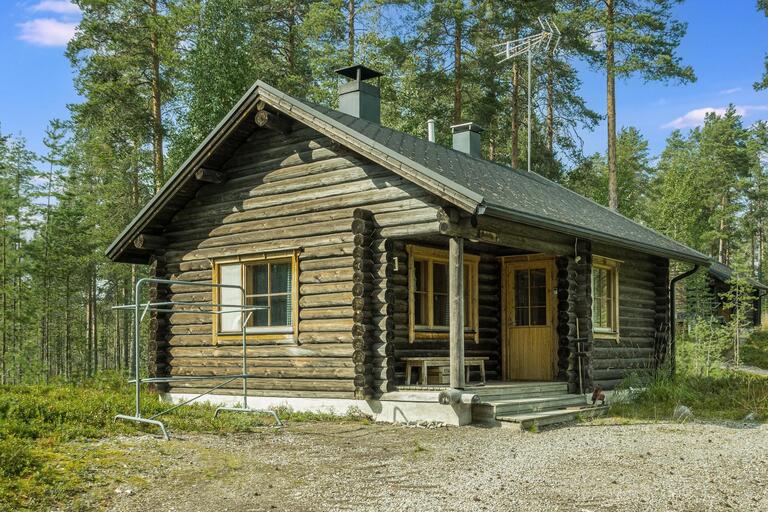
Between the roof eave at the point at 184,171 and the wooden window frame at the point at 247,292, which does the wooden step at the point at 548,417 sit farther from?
the roof eave at the point at 184,171

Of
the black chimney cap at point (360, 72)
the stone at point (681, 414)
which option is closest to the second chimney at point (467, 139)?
the black chimney cap at point (360, 72)

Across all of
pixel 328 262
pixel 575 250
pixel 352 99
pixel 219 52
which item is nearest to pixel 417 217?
pixel 328 262

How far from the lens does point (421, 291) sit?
12750 millimetres

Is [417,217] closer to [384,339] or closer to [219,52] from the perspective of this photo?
[384,339]

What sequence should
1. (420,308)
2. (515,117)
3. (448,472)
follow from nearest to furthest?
(448,472) < (420,308) < (515,117)

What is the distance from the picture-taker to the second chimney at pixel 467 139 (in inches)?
677

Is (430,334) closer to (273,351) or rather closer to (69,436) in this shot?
(273,351)

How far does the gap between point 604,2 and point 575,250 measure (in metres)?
15.9

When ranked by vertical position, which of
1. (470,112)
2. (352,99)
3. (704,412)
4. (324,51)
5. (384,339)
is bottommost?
(704,412)

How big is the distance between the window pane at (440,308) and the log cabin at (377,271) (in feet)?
0.10

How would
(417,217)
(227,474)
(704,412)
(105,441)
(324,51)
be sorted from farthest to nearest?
(324,51), (704,412), (417,217), (105,441), (227,474)

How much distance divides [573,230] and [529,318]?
109 inches

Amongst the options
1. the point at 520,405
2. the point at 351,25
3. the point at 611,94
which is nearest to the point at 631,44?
the point at 611,94

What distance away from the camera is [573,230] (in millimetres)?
12062
